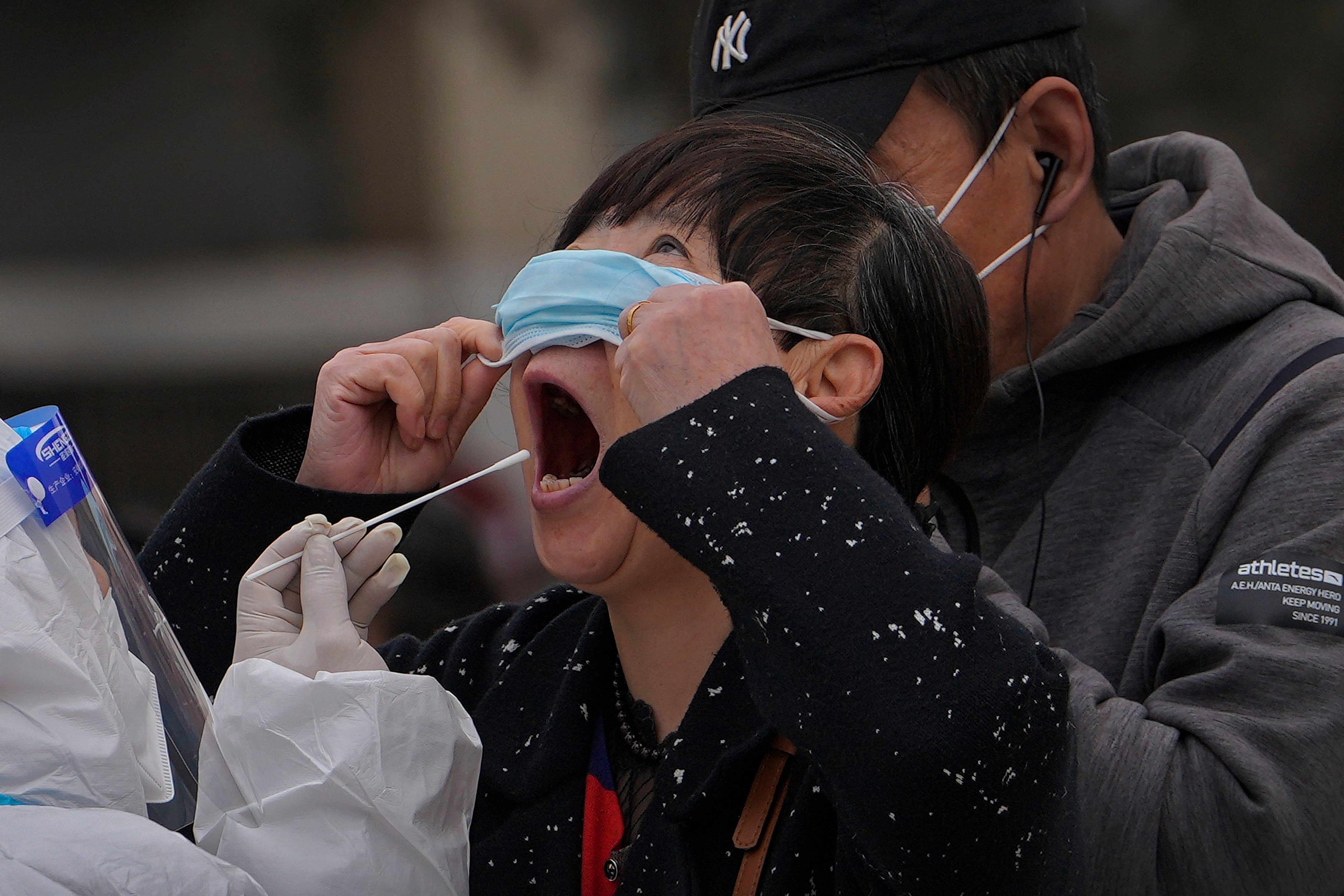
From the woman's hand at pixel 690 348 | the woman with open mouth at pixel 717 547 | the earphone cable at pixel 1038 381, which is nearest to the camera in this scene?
the woman with open mouth at pixel 717 547

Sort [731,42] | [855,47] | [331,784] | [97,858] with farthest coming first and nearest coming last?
[731,42] → [855,47] → [331,784] → [97,858]

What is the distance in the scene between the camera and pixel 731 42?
2498 millimetres

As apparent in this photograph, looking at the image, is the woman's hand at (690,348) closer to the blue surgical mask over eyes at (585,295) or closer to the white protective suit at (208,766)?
the blue surgical mask over eyes at (585,295)

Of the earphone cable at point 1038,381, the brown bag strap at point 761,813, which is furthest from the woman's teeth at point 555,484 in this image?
the earphone cable at point 1038,381

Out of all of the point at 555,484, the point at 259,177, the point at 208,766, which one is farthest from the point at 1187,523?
the point at 259,177

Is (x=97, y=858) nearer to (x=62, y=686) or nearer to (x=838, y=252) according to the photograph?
(x=62, y=686)

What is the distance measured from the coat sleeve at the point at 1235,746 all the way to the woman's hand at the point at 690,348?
1.88 feet

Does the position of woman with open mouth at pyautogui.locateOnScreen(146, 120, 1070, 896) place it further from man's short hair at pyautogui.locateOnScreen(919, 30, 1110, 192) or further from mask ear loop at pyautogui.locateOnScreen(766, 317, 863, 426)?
man's short hair at pyautogui.locateOnScreen(919, 30, 1110, 192)

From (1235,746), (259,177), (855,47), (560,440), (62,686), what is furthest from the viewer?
(259,177)

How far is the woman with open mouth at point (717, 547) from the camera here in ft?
A: 4.50

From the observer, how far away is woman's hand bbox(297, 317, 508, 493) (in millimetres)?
2107

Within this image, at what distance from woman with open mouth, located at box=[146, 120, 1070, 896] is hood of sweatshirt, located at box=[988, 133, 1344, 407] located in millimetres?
427

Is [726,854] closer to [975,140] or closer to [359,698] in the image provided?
[359,698]

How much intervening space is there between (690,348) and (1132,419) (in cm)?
112
